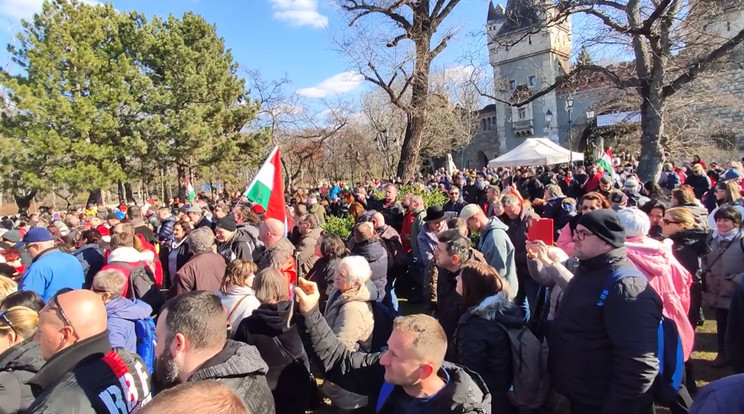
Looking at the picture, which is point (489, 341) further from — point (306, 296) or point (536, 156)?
point (536, 156)

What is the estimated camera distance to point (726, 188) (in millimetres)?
6266

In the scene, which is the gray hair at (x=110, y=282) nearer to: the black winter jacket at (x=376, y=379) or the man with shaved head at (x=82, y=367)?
the man with shaved head at (x=82, y=367)

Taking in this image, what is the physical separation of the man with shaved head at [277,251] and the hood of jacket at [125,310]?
40.5 inches

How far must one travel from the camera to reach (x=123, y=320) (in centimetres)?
351

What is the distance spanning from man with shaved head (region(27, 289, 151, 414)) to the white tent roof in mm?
17651

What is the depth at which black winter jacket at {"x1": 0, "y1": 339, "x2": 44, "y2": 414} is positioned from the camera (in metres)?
2.37

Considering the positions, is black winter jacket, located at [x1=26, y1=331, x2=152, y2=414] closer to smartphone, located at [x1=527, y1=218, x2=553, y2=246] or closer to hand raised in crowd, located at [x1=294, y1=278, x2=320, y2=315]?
hand raised in crowd, located at [x1=294, y1=278, x2=320, y2=315]

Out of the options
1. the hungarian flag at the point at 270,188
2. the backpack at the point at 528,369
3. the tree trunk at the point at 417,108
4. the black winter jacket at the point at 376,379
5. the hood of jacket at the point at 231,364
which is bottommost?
the backpack at the point at 528,369

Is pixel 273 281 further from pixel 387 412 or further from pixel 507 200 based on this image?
pixel 507 200

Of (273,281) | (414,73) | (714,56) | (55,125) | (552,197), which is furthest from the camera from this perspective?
(55,125)

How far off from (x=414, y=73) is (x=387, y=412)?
11.0 meters

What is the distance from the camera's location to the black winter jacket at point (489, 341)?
2.83m

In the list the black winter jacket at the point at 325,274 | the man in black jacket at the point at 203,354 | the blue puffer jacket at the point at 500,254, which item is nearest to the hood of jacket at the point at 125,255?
the black winter jacket at the point at 325,274

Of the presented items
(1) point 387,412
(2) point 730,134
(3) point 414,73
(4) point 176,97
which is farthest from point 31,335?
Answer: (2) point 730,134
